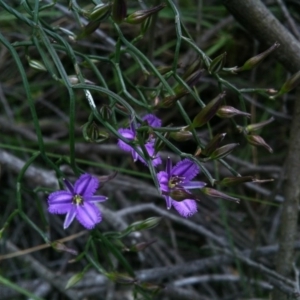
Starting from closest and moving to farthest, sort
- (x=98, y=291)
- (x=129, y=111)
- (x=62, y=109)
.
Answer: (x=129, y=111) < (x=98, y=291) < (x=62, y=109)

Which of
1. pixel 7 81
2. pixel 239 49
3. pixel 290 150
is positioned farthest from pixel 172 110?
pixel 290 150

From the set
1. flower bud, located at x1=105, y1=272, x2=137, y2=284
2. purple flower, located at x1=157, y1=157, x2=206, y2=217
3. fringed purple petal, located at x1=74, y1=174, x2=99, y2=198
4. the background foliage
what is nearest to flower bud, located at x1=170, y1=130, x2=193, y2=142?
purple flower, located at x1=157, y1=157, x2=206, y2=217

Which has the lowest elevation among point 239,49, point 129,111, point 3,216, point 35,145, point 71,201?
point 3,216

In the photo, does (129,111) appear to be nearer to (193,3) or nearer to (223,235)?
(223,235)

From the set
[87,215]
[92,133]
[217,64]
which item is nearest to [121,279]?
[87,215]

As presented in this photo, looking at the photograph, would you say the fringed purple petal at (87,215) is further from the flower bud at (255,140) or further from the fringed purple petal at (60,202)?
the flower bud at (255,140)

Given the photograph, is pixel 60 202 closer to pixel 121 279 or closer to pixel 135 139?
pixel 135 139
